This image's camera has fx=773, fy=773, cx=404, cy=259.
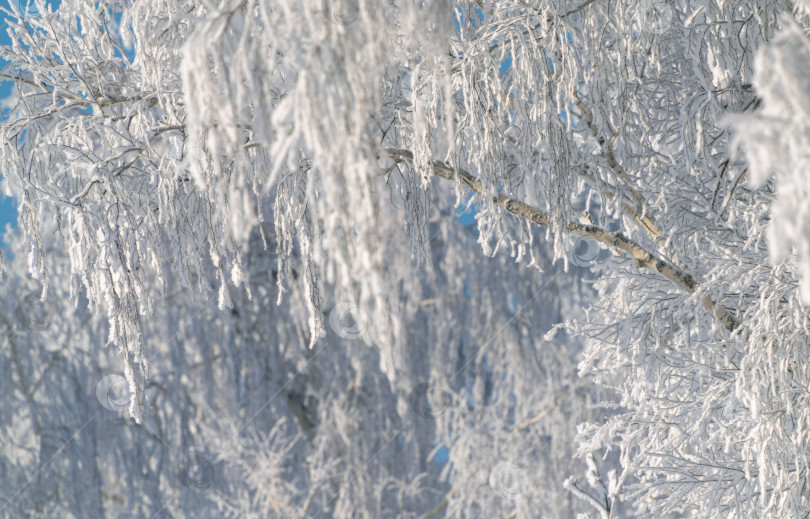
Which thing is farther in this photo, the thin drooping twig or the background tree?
the thin drooping twig

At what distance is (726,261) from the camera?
6.25ft

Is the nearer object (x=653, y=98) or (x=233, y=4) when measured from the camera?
(x=233, y=4)

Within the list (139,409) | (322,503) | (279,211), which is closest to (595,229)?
(279,211)

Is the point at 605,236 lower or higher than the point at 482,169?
lower

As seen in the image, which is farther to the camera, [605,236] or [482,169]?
[605,236]

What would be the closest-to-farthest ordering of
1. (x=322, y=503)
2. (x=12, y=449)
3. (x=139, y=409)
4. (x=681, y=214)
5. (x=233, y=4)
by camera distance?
(x=233, y=4)
(x=139, y=409)
(x=681, y=214)
(x=12, y=449)
(x=322, y=503)

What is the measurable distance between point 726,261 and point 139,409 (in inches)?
55.7

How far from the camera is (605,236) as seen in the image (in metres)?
2.00

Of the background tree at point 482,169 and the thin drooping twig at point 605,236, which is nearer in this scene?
the background tree at point 482,169

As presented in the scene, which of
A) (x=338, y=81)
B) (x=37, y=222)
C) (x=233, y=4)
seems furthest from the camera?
(x=37, y=222)

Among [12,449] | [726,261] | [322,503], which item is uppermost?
[726,261]

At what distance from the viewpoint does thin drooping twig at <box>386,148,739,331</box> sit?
6.17 feet

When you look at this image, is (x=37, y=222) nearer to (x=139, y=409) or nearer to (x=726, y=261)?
(x=139, y=409)

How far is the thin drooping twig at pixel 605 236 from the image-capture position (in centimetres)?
188
